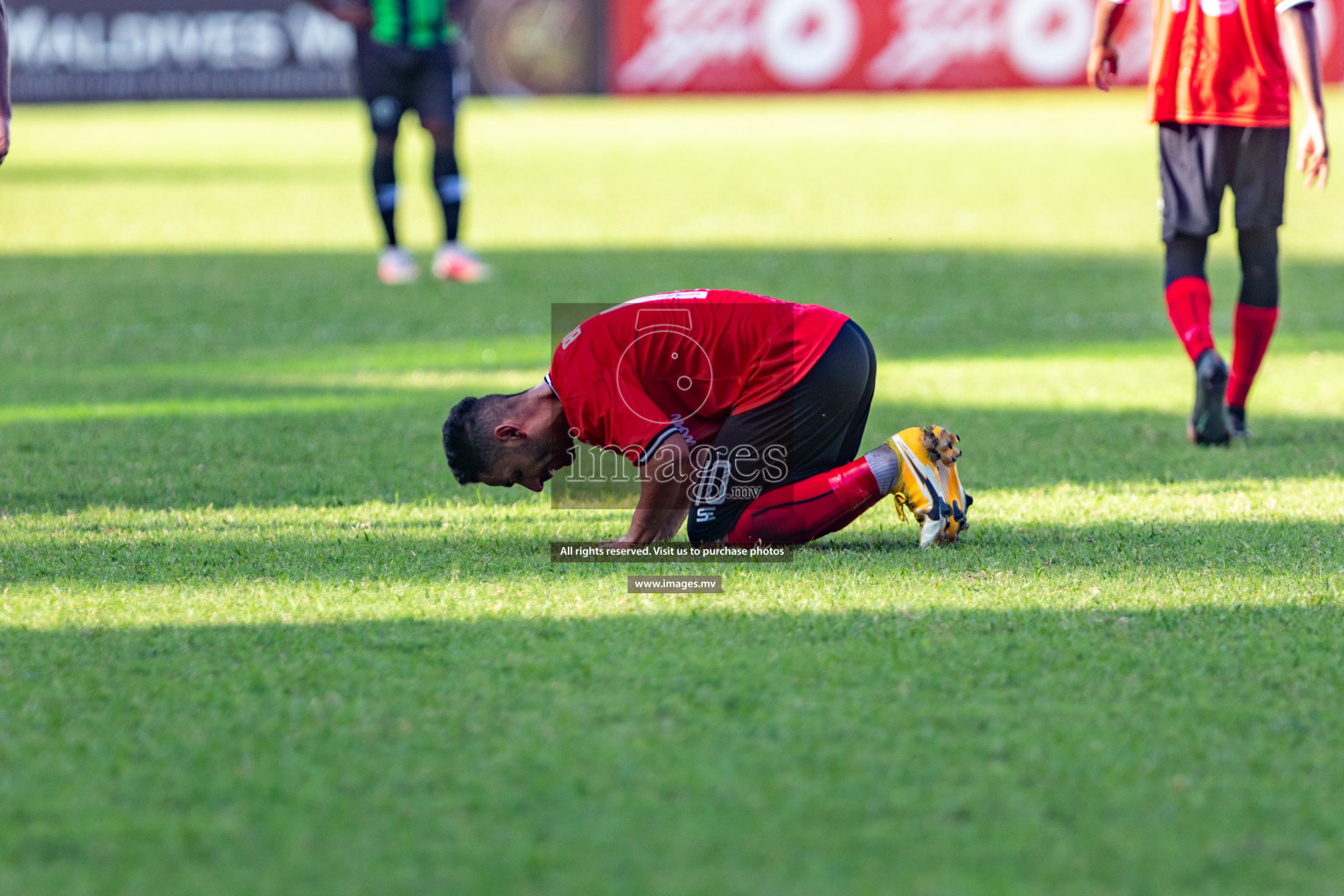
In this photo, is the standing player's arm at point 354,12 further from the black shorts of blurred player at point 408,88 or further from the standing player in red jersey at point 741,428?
the standing player in red jersey at point 741,428

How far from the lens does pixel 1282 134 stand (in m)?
4.93

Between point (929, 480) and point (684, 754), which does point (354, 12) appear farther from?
point (684, 754)

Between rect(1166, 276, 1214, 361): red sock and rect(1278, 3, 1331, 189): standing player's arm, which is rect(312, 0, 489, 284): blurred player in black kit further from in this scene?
rect(1278, 3, 1331, 189): standing player's arm

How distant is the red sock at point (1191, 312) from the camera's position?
4.86 meters

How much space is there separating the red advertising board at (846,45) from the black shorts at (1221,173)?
1805 cm

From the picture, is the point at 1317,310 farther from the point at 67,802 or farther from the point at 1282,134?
the point at 67,802

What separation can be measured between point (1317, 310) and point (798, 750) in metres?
5.92

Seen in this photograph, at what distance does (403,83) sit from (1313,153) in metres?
5.19

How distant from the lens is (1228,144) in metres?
4.93

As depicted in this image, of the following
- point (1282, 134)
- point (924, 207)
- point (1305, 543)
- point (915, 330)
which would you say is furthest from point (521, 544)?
point (924, 207)

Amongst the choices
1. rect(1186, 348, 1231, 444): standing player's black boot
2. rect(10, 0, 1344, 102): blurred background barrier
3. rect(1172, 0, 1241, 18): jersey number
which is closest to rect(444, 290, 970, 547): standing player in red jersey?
rect(1186, 348, 1231, 444): standing player's black boot

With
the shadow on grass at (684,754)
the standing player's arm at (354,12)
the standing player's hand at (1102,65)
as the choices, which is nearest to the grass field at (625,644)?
the shadow on grass at (684,754)

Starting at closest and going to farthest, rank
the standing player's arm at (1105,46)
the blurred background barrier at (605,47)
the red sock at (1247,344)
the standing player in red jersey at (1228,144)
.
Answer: the standing player in red jersey at (1228,144) < the red sock at (1247,344) < the standing player's arm at (1105,46) < the blurred background barrier at (605,47)

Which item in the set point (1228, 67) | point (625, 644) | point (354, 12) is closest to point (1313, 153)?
point (1228, 67)
